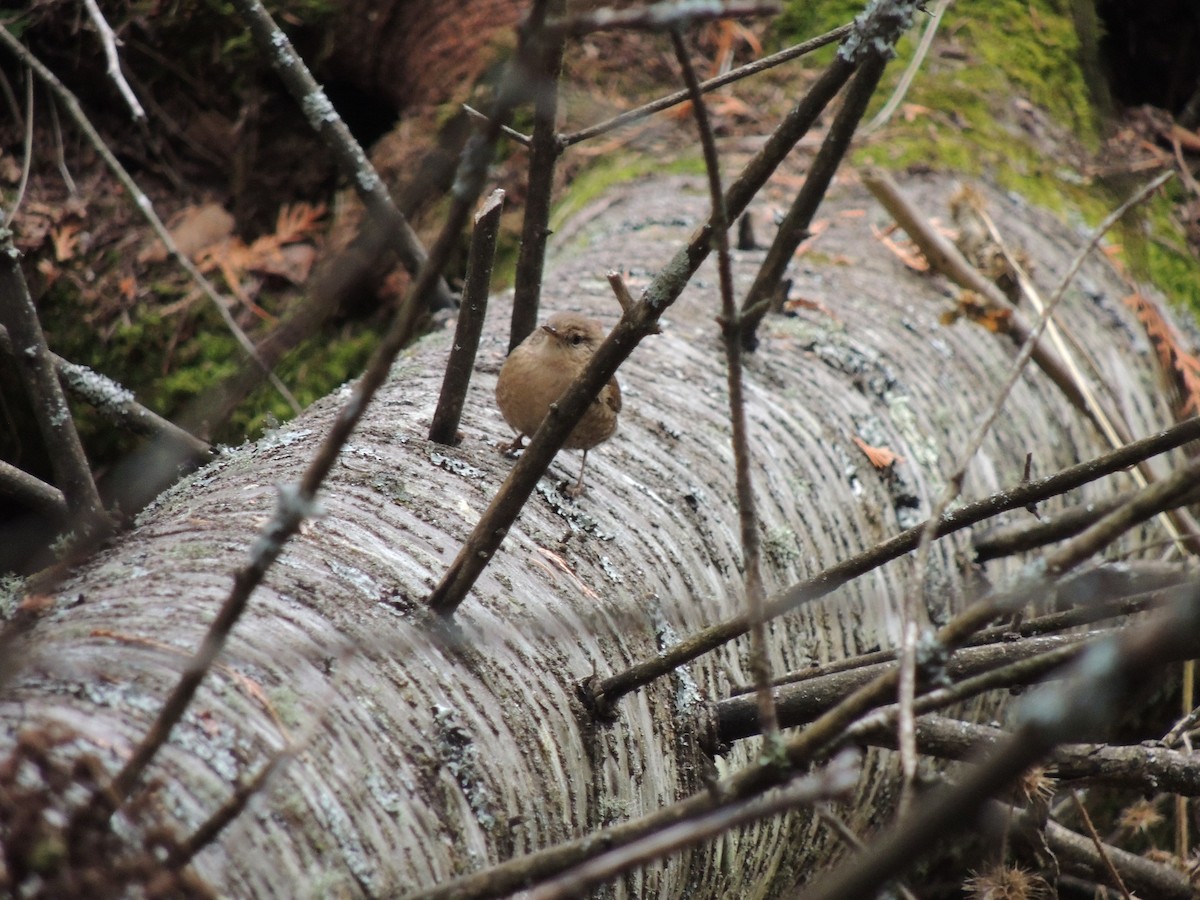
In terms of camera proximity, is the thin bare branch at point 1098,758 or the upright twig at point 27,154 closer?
the thin bare branch at point 1098,758

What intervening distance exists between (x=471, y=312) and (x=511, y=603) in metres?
0.56

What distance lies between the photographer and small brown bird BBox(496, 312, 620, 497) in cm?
211

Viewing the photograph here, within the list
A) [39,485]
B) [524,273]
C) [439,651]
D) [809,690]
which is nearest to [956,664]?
[809,690]

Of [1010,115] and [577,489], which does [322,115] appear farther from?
[1010,115]

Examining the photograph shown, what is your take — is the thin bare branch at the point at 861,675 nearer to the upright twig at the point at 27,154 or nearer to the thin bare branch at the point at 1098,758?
the thin bare branch at the point at 1098,758

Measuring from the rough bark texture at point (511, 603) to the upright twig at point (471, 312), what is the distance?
0.42ft

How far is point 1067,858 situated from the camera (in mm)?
1825

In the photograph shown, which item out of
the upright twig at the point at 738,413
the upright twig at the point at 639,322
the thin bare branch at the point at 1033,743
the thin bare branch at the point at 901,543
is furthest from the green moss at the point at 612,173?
the thin bare branch at the point at 1033,743

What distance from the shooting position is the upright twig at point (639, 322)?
52.6 inches

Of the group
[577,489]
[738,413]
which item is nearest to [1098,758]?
[738,413]

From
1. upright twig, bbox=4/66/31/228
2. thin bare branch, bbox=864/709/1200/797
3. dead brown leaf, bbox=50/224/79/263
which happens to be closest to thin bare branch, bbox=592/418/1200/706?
thin bare branch, bbox=864/709/1200/797

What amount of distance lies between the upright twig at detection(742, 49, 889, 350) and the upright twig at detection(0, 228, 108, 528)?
116 cm

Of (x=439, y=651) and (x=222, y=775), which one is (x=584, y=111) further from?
(x=222, y=775)

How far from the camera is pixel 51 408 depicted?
5.77ft
